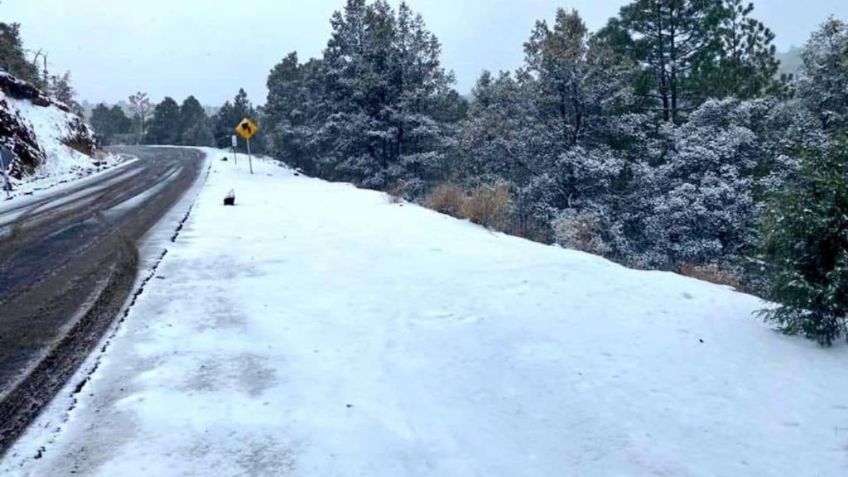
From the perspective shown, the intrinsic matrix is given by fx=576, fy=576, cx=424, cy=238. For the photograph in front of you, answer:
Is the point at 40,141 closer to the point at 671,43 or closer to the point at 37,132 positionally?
the point at 37,132

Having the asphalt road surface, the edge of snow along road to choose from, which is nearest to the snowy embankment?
the asphalt road surface

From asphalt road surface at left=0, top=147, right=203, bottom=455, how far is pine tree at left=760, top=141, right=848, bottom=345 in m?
5.62

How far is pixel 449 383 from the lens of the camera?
404cm

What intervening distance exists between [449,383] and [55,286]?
5.26m

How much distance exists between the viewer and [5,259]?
8.42m

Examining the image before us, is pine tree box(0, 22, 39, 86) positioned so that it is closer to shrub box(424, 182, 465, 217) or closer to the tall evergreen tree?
shrub box(424, 182, 465, 217)

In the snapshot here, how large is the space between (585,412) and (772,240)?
265cm

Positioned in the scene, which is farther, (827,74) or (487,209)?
(827,74)

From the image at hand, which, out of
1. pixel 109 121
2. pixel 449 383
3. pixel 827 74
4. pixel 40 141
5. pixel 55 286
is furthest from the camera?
pixel 109 121

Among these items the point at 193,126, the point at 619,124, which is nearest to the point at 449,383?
the point at 619,124

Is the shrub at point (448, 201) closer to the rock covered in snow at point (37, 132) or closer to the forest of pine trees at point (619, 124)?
the forest of pine trees at point (619, 124)

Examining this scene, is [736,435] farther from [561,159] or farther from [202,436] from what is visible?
[561,159]

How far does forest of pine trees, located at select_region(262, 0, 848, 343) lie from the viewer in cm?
1958

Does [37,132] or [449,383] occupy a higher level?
[449,383]
